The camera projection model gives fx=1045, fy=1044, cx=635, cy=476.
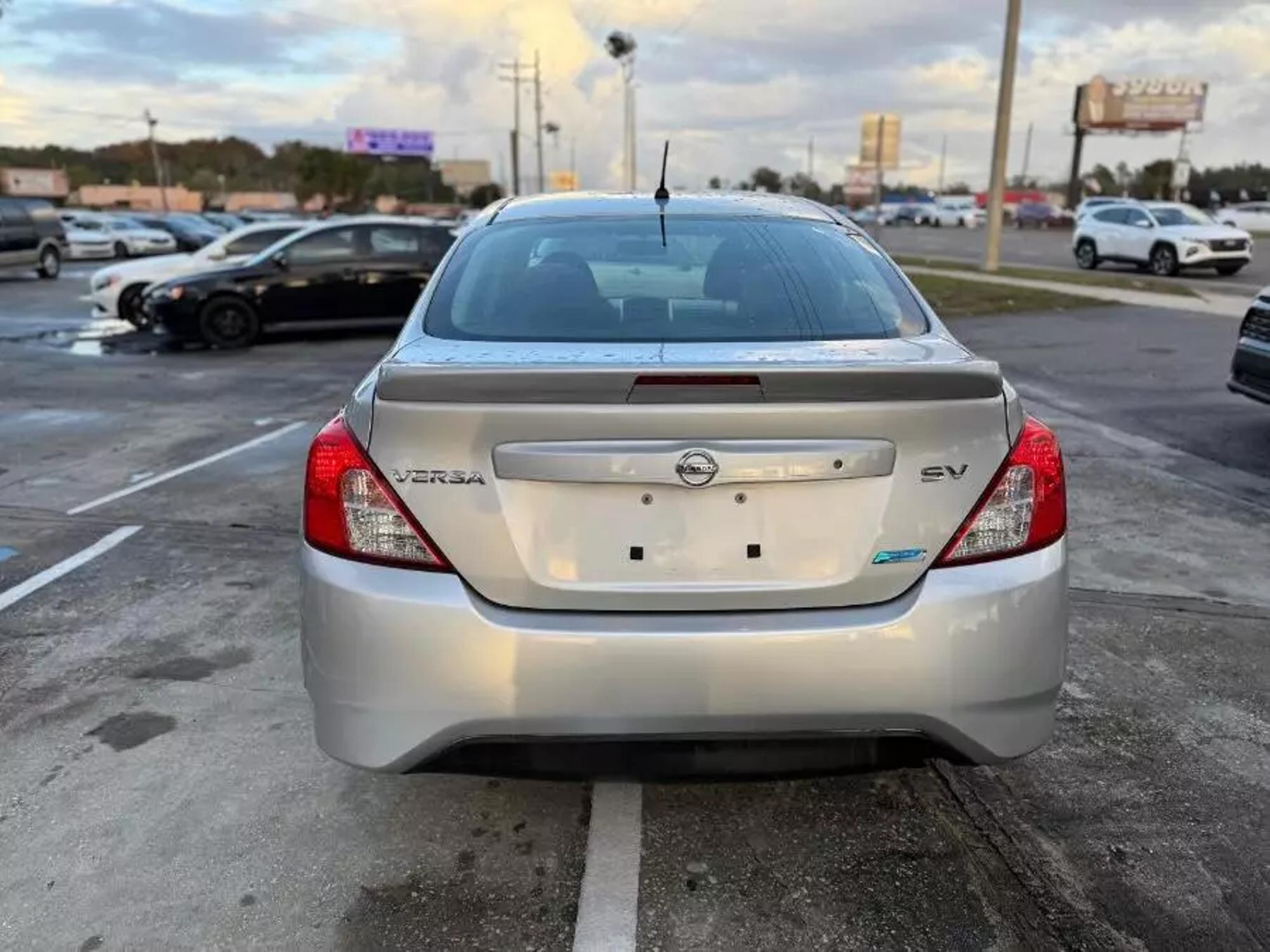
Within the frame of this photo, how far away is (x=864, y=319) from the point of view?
120 inches

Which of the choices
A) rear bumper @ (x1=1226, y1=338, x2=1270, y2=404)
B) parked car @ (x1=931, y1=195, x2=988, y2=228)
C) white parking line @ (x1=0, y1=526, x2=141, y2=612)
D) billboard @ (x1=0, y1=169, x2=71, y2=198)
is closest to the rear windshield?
white parking line @ (x1=0, y1=526, x2=141, y2=612)

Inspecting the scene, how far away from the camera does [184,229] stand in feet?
117

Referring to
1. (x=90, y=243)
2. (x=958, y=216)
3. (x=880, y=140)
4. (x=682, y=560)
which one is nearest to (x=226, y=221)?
(x=90, y=243)

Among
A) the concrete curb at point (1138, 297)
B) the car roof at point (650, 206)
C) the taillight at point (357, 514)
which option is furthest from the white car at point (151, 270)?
the taillight at point (357, 514)

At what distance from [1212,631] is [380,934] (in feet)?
11.5

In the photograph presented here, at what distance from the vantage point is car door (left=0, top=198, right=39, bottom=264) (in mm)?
22453

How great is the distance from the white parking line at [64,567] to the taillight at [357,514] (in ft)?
9.51

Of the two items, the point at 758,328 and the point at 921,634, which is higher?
the point at 758,328

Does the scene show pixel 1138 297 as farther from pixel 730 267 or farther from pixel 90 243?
pixel 90 243

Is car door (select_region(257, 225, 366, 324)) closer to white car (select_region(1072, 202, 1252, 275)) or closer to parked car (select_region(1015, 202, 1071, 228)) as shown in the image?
white car (select_region(1072, 202, 1252, 275))

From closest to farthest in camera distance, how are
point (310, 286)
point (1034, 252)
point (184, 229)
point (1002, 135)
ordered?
point (310, 286)
point (1002, 135)
point (1034, 252)
point (184, 229)

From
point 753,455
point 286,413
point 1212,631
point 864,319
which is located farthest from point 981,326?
point 753,455

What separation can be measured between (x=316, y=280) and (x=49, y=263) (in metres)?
14.9

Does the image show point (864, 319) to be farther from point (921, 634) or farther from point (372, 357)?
point (372, 357)
